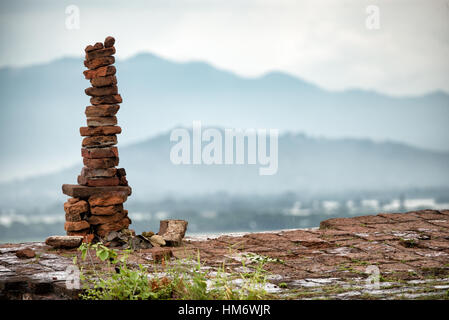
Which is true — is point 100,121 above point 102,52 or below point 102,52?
below

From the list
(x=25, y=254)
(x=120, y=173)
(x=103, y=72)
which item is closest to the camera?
(x=25, y=254)

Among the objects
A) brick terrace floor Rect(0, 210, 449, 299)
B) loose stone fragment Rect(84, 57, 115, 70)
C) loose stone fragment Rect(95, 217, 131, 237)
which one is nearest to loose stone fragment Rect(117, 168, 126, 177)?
loose stone fragment Rect(95, 217, 131, 237)

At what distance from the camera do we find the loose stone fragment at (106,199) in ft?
30.4

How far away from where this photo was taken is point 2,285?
6711 mm

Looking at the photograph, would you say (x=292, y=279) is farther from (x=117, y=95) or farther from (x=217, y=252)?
(x=117, y=95)

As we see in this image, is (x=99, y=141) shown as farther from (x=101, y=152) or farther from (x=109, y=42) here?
(x=109, y=42)

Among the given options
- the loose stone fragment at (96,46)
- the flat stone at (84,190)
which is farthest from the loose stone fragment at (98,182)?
the loose stone fragment at (96,46)

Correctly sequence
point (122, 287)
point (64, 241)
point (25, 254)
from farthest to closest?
point (64, 241) < point (25, 254) < point (122, 287)

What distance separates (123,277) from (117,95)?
4160 mm

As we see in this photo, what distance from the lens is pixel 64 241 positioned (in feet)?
28.6

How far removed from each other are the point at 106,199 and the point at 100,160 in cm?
58

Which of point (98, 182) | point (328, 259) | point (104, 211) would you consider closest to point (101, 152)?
point (98, 182)

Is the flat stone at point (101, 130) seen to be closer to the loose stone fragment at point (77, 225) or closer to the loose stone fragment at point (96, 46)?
the loose stone fragment at point (96, 46)

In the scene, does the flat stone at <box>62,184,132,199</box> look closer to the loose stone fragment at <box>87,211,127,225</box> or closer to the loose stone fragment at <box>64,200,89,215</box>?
the loose stone fragment at <box>64,200,89,215</box>
